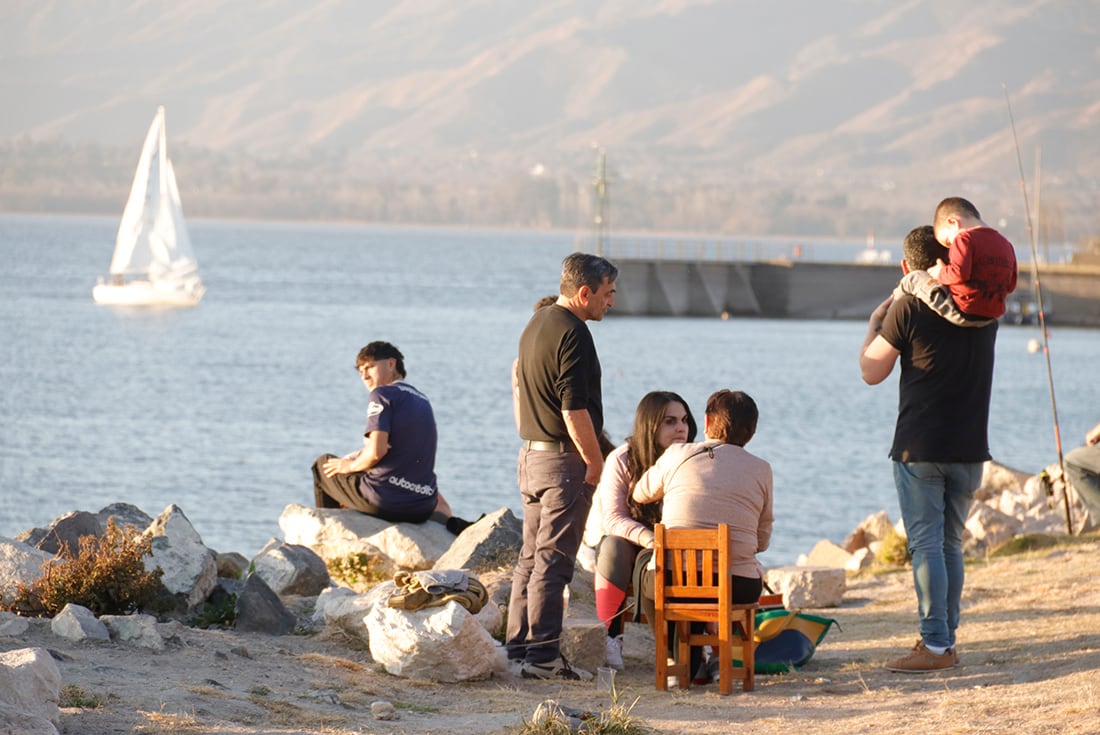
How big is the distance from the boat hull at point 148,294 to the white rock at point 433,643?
65634 millimetres

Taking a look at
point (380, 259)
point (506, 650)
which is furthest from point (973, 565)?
point (380, 259)

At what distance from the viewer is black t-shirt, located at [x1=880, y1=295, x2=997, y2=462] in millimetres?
6707

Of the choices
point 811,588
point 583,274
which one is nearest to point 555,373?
point 583,274

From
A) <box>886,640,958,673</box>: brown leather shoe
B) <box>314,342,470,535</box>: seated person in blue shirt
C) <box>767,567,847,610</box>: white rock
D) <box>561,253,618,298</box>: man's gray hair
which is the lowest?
<box>767,567,847,610</box>: white rock

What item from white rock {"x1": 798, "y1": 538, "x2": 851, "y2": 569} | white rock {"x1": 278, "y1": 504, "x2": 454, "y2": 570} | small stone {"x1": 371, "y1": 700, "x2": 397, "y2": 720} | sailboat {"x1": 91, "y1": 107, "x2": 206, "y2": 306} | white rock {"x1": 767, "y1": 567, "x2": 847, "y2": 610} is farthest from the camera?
sailboat {"x1": 91, "y1": 107, "x2": 206, "y2": 306}

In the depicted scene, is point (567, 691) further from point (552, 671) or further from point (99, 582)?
point (99, 582)

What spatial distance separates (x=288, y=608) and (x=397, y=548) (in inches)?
58.0

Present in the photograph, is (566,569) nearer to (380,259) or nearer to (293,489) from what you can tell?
(293,489)

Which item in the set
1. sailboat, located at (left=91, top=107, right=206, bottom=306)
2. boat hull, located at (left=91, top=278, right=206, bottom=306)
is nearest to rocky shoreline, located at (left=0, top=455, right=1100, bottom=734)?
sailboat, located at (left=91, top=107, right=206, bottom=306)

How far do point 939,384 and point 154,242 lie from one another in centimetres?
6610

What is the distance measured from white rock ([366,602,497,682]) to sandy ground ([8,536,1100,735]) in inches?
3.3

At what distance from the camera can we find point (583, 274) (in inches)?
261

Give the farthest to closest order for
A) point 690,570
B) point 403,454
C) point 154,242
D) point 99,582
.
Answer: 1. point 154,242
2. point 403,454
3. point 99,582
4. point 690,570

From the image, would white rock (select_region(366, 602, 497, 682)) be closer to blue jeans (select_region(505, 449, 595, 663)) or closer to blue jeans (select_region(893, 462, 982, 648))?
blue jeans (select_region(505, 449, 595, 663))
